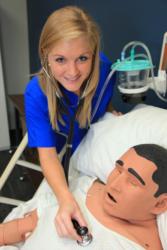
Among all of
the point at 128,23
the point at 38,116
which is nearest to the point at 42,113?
the point at 38,116

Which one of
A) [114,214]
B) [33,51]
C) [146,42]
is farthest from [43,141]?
[33,51]

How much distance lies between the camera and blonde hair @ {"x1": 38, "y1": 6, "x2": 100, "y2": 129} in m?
1.02

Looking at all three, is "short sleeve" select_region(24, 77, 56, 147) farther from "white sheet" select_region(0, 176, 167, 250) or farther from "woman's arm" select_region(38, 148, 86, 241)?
"white sheet" select_region(0, 176, 167, 250)

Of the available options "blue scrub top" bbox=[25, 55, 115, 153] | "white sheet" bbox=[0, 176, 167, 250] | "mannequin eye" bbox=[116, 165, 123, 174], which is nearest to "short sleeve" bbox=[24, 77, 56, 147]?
"blue scrub top" bbox=[25, 55, 115, 153]

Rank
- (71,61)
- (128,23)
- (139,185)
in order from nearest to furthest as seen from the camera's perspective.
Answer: (139,185)
(71,61)
(128,23)

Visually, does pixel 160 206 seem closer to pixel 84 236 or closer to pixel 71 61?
pixel 84 236

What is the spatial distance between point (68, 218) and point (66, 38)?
22.1 inches

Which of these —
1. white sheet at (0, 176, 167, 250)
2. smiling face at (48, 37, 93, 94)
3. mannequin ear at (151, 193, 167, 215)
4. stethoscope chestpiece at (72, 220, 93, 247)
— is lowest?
white sheet at (0, 176, 167, 250)

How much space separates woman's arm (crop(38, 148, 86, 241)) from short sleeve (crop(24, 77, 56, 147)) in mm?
39

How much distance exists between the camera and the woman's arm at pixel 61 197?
0.94 m

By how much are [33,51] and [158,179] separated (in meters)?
2.40

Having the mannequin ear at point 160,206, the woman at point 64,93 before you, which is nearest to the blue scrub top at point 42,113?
the woman at point 64,93

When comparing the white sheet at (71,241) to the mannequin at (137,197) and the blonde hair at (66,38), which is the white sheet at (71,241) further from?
the blonde hair at (66,38)

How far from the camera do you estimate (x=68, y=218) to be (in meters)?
0.95
